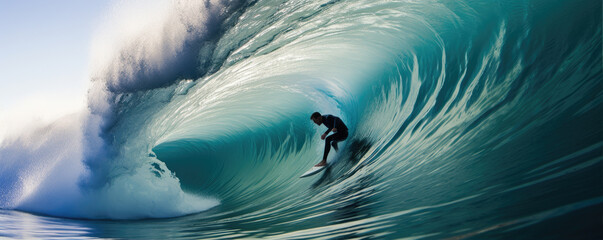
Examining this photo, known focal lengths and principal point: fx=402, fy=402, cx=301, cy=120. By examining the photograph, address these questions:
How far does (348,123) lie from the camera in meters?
9.12

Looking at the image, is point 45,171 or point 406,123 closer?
point 406,123

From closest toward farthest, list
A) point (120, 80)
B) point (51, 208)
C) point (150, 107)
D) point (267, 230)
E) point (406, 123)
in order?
point (267, 230), point (406, 123), point (51, 208), point (120, 80), point (150, 107)

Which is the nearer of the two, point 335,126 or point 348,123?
point 335,126

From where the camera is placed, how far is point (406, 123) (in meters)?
6.09

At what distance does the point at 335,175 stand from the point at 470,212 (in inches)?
152

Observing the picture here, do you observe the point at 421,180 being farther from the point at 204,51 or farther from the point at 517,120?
the point at 204,51

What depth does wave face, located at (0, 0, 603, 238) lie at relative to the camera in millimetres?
2756

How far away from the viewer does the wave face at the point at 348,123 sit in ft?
9.04

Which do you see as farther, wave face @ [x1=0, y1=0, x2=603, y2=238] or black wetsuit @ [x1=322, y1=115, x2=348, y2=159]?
black wetsuit @ [x1=322, y1=115, x2=348, y2=159]

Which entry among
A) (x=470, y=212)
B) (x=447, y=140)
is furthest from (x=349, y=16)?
(x=470, y=212)

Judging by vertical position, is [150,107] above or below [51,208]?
above

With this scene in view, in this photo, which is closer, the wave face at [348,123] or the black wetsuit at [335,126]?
the wave face at [348,123]

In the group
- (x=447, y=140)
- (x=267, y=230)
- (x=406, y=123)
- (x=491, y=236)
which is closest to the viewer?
(x=491, y=236)

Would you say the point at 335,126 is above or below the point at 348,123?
below
